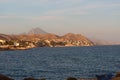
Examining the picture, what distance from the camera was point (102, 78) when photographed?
3581cm

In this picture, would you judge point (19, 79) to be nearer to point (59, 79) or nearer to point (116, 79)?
point (59, 79)

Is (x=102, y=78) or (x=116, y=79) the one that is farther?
(x=102, y=78)

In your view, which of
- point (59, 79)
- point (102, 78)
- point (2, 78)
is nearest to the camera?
point (2, 78)

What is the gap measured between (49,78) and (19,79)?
4.58 m

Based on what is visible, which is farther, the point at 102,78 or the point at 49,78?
the point at 49,78

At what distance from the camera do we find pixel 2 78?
1297 inches

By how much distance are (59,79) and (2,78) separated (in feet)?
78.1

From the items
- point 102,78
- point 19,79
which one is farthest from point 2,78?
point 19,79

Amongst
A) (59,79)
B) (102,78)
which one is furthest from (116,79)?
(59,79)

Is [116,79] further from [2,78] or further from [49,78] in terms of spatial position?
[49,78]

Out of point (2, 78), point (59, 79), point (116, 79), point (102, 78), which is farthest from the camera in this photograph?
point (59, 79)

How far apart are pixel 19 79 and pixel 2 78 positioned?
23502 millimetres

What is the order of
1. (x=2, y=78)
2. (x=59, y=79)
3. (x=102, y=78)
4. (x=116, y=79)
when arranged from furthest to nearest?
(x=59, y=79), (x=102, y=78), (x=2, y=78), (x=116, y=79)

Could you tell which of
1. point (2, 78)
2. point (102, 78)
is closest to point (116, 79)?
point (102, 78)
